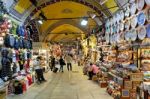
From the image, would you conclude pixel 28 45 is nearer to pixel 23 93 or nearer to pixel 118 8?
pixel 23 93

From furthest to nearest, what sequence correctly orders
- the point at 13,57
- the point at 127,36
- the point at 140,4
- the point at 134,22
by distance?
the point at 13,57
the point at 127,36
the point at 134,22
the point at 140,4

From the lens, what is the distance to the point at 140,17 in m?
9.81

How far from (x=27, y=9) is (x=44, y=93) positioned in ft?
21.5

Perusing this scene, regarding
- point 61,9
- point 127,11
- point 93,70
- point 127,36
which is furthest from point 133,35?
point 61,9

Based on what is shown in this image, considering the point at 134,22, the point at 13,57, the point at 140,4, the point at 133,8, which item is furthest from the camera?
the point at 13,57

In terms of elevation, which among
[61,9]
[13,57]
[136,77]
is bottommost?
[136,77]

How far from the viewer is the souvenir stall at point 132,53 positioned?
29.8 feet

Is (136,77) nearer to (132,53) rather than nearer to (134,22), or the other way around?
(132,53)

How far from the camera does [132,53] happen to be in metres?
10.7

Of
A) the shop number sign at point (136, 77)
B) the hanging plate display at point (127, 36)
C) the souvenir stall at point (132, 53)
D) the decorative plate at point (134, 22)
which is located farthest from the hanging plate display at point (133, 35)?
the shop number sign at point (136, 77)

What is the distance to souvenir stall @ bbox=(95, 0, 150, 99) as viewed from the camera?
9.09 metres

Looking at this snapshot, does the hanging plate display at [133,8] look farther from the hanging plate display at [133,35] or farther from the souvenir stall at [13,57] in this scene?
the souvenir stall at [13,57]

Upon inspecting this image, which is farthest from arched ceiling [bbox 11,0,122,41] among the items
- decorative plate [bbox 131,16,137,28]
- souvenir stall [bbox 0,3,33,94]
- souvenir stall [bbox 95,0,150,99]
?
decorative plate [bbox 131,16,137,28]

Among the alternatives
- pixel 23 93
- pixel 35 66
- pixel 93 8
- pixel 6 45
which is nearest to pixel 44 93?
pixel 23 93
